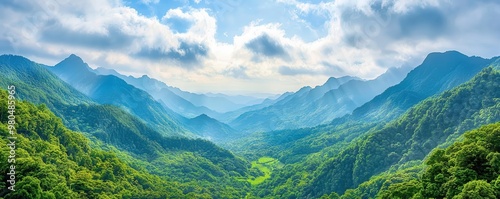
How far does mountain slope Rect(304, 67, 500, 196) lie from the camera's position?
168000 mm

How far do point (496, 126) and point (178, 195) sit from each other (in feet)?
409

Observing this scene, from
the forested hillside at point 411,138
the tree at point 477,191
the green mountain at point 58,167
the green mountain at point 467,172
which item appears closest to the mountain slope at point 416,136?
the forested hillside at point 411,138

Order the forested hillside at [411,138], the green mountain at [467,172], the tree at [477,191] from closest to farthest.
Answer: the tree at [477,191]
the green mountain at [467,172]
the forested hillside at [411,138]

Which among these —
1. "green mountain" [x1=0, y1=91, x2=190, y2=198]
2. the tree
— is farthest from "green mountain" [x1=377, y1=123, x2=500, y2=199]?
"green mountain" [x1=0, y1=91, x2=190, y2=198]

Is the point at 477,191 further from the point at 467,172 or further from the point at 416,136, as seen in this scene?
the point at 416,136

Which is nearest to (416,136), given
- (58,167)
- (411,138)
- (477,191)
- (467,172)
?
(411,138)

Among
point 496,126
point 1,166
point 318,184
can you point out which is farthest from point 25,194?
point 318,184

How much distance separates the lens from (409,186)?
2224 inches

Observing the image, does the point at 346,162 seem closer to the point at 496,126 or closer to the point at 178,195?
the point at 178,195

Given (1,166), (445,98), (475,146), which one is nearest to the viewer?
(475,146)

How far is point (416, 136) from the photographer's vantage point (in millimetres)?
178625

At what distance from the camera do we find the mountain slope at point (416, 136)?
168000mm

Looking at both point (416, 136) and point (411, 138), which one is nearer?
point (416, 136)

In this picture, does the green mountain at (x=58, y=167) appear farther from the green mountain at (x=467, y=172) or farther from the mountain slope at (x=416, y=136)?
the mountain slope at (x=416, y=136)
